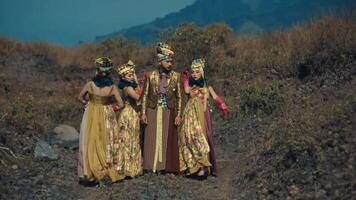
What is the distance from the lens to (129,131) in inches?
374

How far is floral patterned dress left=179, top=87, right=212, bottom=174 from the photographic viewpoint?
937 cm

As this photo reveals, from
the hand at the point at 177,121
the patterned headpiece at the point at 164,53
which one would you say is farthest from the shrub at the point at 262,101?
the patterned headpiece at the point at 164,53

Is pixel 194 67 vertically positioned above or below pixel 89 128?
above

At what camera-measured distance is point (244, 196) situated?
8531 millimetres

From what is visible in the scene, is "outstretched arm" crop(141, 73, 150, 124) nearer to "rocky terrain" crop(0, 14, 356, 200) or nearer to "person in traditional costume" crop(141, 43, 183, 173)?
"person in traditional costume" crop(141, 43, 183, 173)

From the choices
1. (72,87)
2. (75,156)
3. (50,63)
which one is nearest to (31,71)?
(50,63)

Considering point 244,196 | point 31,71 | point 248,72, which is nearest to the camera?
point 244,196

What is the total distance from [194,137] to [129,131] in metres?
1.14

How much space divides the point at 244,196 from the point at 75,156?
4398 mm

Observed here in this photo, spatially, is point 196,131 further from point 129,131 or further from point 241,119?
point 241,119

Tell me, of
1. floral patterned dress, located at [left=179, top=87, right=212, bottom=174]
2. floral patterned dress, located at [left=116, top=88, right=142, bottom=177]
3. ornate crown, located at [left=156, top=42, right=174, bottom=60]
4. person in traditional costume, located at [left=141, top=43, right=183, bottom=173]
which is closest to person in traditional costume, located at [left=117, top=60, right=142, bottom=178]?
floral patterned dress, located at [left=116, top=88, right=142, bottom=177]

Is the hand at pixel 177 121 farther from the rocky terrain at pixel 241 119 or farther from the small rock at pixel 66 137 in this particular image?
the small rock at pixel 66 137

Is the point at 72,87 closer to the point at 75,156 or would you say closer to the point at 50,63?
the point at 50,63

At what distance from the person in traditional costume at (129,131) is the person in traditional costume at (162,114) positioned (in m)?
0.16
